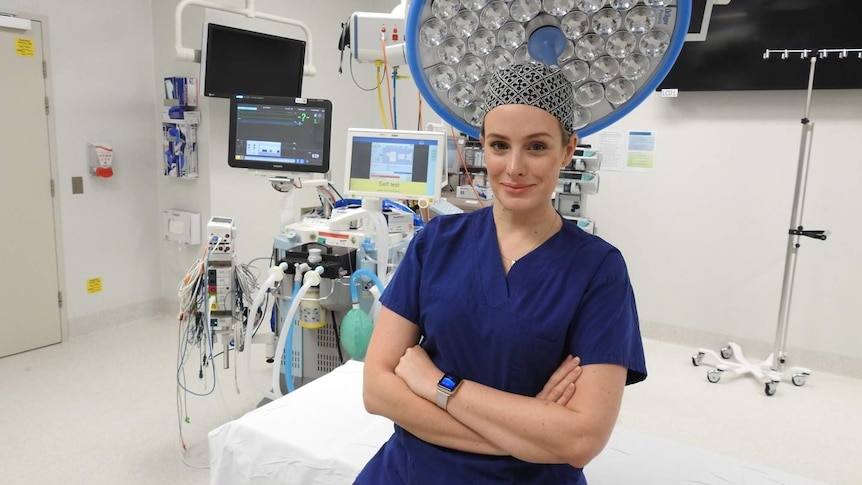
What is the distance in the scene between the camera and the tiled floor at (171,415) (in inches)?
95.1

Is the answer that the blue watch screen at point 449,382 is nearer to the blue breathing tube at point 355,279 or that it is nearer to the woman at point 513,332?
the woman at point 513,332

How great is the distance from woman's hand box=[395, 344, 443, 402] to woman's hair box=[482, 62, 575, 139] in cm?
48

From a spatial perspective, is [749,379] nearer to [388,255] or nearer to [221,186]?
[388,255]

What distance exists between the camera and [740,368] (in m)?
3.45

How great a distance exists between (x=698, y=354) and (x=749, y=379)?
1.01 feet

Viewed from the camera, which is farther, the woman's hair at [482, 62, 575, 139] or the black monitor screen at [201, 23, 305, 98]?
the black monitor screen at [201, 23, 305, 98]

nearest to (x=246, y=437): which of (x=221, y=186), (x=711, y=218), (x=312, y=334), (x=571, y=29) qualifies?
(x=312, y=334)

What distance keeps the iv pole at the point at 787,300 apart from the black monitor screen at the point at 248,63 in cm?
283

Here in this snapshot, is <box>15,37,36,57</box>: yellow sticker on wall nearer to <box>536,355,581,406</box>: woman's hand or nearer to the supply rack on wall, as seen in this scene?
the supply rack on wall

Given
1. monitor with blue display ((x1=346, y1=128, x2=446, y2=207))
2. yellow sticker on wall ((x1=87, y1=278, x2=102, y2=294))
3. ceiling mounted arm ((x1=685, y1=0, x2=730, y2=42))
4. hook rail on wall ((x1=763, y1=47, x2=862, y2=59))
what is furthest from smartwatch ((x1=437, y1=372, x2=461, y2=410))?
yellow sticker on wall ((x1=87, y1=278, x2=102, y2=294))

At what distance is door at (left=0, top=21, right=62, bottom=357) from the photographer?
10.8 feet

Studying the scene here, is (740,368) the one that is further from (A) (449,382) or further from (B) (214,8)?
(B) (214,8)

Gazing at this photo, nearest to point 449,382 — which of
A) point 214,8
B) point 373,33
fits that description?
point 373,33

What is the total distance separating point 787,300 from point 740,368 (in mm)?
485
